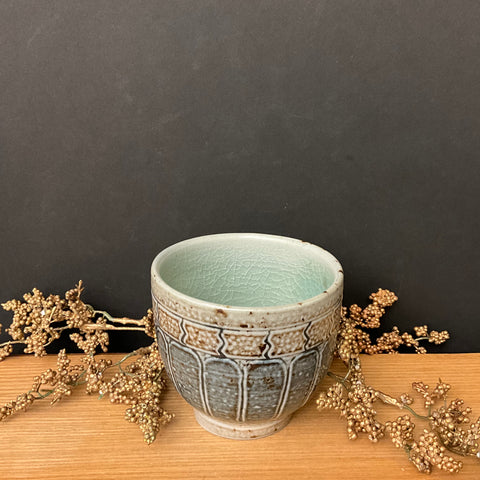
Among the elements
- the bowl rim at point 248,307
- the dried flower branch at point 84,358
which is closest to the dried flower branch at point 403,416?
the bowl rim at point 248,307

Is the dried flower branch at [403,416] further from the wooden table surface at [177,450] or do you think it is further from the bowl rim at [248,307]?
the bowl rim at [248,307]

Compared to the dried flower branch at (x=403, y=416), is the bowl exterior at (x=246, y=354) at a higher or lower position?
higher

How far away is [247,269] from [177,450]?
0.88ft

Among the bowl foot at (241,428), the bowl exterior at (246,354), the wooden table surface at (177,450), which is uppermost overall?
the bowl exterior at (246,354)

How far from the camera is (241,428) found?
2.02ft

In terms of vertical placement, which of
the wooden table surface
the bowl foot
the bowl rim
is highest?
the bowl rim

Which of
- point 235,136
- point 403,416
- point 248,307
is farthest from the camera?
point 235,136

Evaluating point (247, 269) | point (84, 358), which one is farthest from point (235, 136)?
A: point (84, 358)

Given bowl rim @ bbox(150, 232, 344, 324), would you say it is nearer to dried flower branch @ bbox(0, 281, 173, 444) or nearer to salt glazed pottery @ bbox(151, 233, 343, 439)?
salt glazed pottery @ bbox(151, 233, 343, 439)

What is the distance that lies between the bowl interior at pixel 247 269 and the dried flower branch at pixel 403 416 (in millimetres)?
94

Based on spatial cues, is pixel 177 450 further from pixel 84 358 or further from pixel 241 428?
pixel 84 358

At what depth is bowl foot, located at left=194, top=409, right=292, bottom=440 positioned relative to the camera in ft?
2.02

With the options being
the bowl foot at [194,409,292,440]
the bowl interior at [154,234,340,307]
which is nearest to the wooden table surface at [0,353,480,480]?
the bowl foot at [194,409,292,440]

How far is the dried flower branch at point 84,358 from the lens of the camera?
0.66 m
